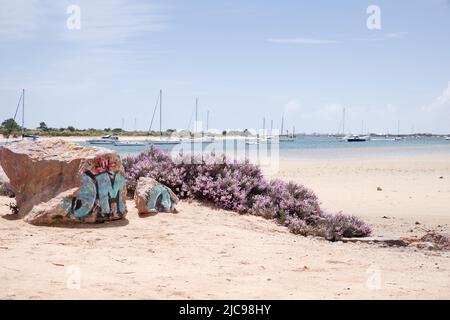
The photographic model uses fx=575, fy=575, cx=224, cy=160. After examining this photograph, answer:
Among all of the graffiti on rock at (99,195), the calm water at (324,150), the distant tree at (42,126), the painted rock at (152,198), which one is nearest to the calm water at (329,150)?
the calm water at (324,150)

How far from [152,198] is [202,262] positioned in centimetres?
311

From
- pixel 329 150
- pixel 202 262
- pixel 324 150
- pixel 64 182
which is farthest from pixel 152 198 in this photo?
pixel 324 150

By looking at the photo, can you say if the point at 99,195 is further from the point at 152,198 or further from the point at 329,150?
the point at 329,150

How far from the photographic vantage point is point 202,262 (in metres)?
8.79

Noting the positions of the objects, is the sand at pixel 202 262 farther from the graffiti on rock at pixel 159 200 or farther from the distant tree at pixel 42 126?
the distant tree at pixel 42 126

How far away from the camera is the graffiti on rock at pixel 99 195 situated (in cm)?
1042

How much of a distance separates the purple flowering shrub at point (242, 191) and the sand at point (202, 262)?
16.2 inches

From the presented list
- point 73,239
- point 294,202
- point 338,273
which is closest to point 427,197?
point 294,202

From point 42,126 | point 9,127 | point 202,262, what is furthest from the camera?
point 42,126

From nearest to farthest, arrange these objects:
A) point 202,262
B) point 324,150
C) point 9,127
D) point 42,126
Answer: point 202,262 < point 324,150 < point 9,127 < point 42,126

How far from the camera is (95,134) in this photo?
137125 millimetres

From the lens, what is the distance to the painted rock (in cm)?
1146

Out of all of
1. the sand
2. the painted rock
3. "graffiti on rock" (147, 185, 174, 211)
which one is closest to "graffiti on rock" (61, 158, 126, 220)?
the sand

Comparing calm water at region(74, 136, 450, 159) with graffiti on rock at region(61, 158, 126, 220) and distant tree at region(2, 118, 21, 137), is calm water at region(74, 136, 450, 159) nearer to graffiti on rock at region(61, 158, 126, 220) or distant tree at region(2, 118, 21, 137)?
graffiti on rock at region(61, 158, 126, 220)
